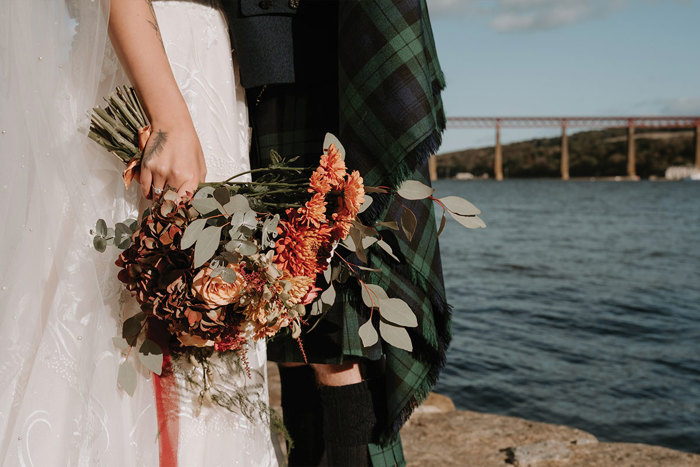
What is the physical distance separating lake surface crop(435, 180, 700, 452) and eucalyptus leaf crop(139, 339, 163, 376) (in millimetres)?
4080

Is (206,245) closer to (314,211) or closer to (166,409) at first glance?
(314,211)

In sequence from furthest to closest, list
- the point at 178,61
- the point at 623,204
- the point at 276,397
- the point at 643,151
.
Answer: the point at 643,151 < the point at 623,204 < the point at 276,397 < the point at 178,61

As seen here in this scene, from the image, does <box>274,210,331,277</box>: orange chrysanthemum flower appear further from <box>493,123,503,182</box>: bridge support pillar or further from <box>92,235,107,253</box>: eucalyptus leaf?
<box>493,123,503,182</box>: bridge support pillar

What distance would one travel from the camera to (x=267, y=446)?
1098mm

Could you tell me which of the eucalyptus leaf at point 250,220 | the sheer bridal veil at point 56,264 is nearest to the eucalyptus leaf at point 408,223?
the eucalyptus leaf at point 250,220

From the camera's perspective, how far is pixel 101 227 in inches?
35.5

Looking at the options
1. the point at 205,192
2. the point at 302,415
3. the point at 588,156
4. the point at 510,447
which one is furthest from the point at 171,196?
the point at 588,156

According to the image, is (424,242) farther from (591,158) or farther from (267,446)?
(591,158)

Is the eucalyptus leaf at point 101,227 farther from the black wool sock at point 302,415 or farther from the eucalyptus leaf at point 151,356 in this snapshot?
the black wool sock at point 302,415

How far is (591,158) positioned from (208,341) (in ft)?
208

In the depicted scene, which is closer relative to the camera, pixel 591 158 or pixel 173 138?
pixel 173 138

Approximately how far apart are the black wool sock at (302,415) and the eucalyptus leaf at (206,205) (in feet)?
1.99

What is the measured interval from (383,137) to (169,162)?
39 centimetres

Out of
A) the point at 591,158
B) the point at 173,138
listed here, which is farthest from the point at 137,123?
the point at 591,158
